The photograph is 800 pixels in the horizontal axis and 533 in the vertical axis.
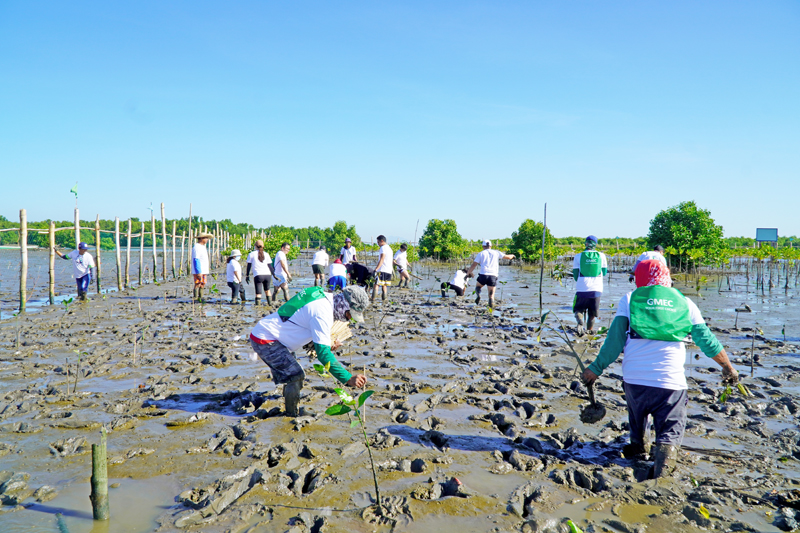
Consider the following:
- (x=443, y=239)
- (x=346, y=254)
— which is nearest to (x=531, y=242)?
(x=443, y=239)

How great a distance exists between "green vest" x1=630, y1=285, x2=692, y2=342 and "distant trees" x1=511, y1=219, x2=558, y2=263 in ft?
88.2

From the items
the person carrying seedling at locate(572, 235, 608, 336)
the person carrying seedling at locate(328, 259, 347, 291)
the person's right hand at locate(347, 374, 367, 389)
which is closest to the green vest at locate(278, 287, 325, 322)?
the person's right hand at locate(347, 374, 367, 389)

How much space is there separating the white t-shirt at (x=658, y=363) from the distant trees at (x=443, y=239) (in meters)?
29.0

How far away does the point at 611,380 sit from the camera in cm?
595

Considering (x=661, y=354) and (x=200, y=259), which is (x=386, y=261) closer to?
(x=200, y=259)

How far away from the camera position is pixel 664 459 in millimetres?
3297

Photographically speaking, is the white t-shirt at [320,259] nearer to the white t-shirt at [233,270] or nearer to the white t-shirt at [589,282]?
the white t-shirt at [233,270]

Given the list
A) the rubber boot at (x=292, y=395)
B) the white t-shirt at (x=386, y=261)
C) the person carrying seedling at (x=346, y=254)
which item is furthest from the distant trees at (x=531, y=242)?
the rubber boot at (x=292, y=395)

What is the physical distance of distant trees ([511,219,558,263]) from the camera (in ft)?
97.9

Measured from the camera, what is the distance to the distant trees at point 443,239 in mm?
32406

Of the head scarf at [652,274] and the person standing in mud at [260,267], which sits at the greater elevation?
the head scarf at [652,274]

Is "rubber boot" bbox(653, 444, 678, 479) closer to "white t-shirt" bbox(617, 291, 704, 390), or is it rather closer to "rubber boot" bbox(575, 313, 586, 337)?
"white t-shirt" bbox(617, 291, 704, 390)

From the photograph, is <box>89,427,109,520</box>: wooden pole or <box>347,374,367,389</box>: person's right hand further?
<box>347,374,367,389</box>: person's right hand

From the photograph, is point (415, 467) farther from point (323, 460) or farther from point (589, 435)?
point (589, 435)
